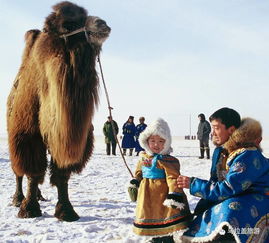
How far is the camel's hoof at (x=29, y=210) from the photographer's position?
4.24 metres

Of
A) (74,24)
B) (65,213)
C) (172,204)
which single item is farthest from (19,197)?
(172,204)

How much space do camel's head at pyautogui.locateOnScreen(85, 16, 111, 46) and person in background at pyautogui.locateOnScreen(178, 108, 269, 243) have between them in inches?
65.2

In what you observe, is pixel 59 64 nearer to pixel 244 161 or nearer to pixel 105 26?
pixel 105 26

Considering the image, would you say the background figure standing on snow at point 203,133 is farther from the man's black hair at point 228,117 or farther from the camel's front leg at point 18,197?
the man's black hair at point 228,117

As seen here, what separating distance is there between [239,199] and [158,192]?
704mm

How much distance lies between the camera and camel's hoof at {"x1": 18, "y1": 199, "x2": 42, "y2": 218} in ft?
13.9

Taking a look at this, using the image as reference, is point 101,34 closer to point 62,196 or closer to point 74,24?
point 74,24

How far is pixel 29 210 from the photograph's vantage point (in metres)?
4.27

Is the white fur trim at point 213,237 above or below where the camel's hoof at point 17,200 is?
above

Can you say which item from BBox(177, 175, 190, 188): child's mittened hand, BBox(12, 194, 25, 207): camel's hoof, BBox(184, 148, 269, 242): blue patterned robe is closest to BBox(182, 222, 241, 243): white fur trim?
BBox(184, 148, 269, 242): blue patterned robe

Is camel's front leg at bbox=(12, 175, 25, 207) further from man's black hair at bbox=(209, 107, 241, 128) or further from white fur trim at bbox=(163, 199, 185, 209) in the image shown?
man's black hair at bbox=(209, 107, 241, 128)

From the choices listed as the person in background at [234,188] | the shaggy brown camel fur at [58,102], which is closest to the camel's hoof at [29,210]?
the shaggy brown camel fur at [58,102]

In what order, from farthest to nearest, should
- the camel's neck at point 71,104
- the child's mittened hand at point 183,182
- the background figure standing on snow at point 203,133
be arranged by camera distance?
the background figure standing on snow at point 203,133 → the camel's neck at point 71,104 → the child's mittened hand at point 183,182

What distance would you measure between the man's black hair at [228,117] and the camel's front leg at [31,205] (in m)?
2.46
